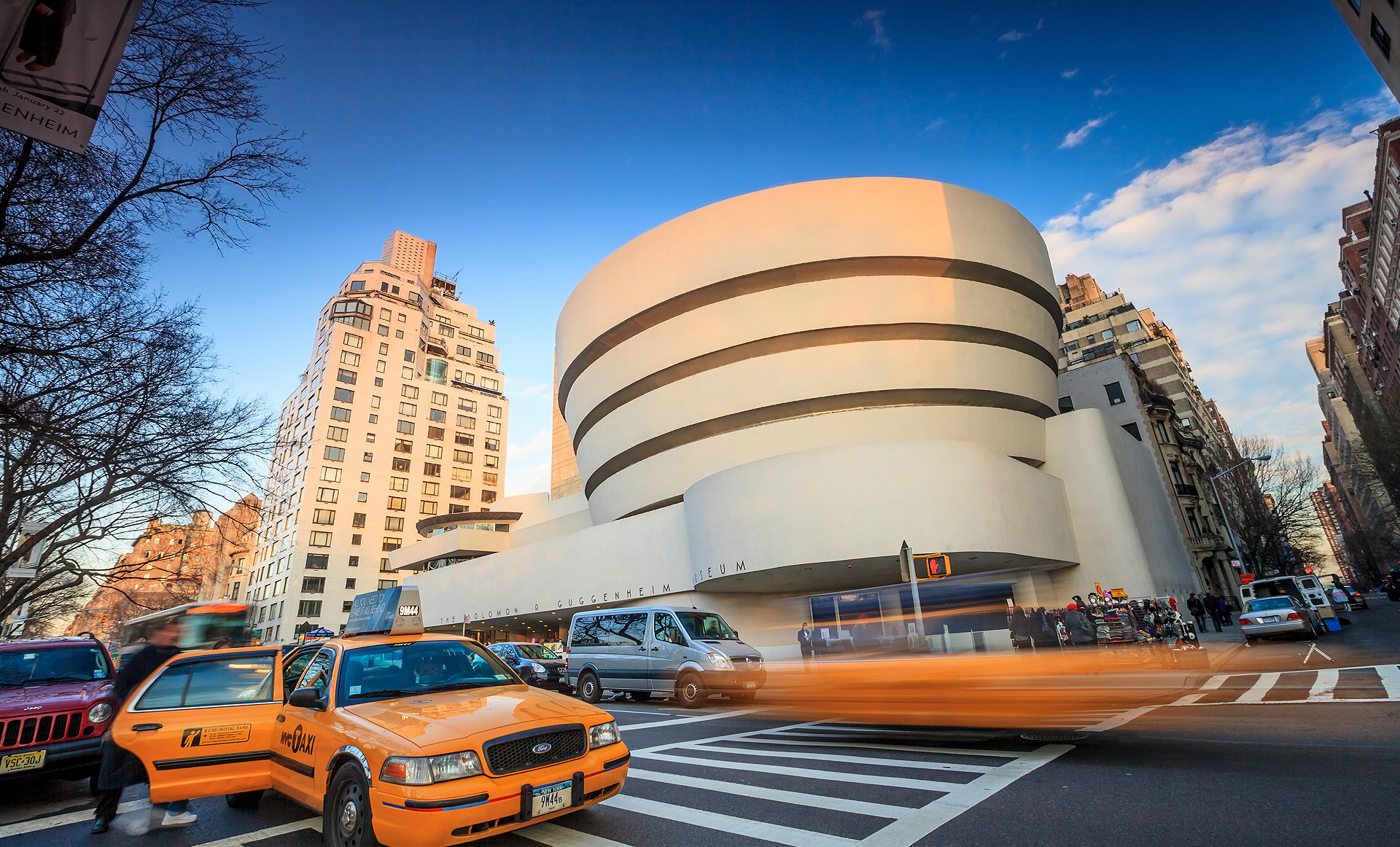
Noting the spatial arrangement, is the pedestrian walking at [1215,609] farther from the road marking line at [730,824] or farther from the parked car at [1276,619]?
the road marking line at [730,824]

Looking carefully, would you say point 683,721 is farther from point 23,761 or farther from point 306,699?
point 23,761

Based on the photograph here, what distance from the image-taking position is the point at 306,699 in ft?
15.9

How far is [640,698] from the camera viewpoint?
618 inches

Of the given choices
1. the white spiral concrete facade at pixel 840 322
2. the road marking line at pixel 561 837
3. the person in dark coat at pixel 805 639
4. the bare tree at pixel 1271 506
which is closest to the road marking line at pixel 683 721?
the road marking line at pixel 561 837

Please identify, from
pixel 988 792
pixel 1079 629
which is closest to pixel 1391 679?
pixel 1079 629

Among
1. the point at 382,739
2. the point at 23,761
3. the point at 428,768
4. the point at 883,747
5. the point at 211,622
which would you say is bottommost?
the point at 883,747

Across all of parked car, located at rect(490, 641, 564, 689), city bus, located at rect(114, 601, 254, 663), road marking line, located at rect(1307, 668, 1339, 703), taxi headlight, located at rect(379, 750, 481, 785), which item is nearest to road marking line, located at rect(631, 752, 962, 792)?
taxi headlight, located at rect(379, 750, 481, 785)

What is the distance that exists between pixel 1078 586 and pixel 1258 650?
13.5m

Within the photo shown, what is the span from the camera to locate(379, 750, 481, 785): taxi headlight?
380 cm

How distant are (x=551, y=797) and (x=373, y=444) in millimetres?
77660

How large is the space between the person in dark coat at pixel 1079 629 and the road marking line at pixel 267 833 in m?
17.4

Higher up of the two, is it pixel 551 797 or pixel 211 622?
pixel 211 622

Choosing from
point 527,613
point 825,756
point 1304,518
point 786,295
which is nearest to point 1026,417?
point 786,295

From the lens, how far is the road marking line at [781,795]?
186 inches
